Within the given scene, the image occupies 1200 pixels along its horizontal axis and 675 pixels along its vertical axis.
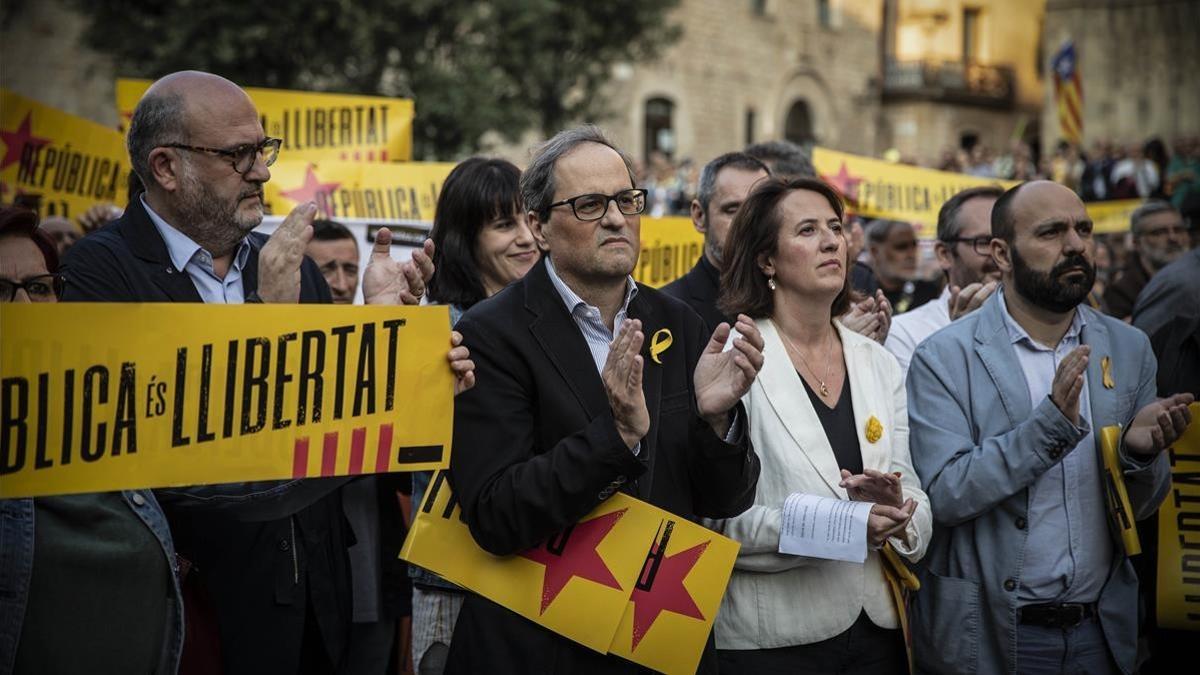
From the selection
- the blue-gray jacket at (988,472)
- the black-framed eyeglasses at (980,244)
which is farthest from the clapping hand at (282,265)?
the black-framed eyeglasses at (980,244)

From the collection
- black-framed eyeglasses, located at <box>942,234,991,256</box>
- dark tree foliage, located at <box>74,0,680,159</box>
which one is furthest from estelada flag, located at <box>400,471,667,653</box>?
dark tree foliage, located at <box>74,0,680,159</box>

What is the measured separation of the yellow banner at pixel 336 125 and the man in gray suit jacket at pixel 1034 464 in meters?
4.44

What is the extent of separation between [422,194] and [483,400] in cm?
421

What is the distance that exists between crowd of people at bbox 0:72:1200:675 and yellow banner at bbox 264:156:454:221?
2.56m

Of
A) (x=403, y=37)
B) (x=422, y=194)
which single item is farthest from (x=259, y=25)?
(x=422, y=194)

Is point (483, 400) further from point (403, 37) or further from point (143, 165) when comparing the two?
point (403, 37)

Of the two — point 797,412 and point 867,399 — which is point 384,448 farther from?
point 867,399

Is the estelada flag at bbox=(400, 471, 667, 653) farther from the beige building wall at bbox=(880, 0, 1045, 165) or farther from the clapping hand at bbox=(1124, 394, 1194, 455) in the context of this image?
the beige building wall at bbox=(880, 0, 1045, 165)

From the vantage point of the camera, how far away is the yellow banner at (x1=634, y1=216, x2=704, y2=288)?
6.64m

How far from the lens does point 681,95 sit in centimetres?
3344

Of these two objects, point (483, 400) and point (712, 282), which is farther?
point (712, 282)

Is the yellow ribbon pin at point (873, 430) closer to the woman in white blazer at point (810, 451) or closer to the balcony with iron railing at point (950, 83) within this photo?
the woman in white blazer at point (810, 451)


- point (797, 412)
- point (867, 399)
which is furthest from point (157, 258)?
point (867, 399)

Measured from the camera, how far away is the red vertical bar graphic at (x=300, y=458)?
3066 mm
